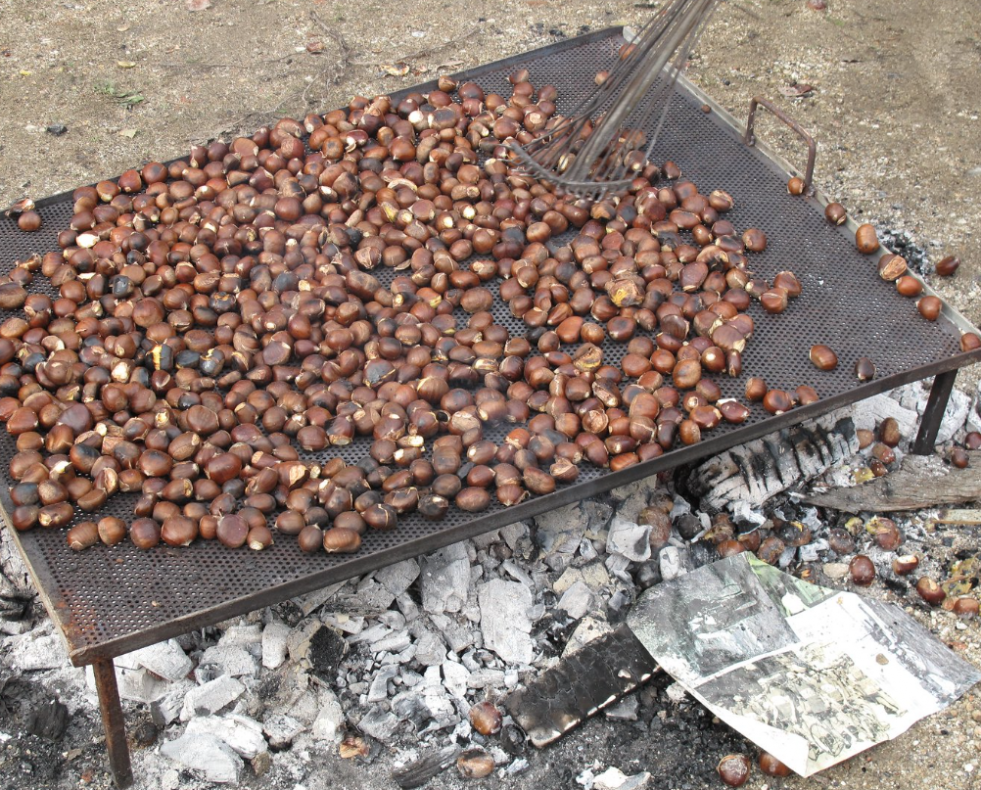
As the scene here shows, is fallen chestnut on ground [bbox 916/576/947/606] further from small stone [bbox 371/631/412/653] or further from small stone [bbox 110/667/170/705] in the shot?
small stone [bbox 110/667/170/705]

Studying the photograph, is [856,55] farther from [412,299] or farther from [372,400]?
[372,400]

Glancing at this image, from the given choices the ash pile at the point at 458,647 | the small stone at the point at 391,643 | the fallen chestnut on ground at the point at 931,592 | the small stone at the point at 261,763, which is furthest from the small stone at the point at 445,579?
the fallen chestnut on ground at the point at 931,592

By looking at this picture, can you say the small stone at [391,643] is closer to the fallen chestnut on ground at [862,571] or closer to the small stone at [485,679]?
the small stone at [485,679]

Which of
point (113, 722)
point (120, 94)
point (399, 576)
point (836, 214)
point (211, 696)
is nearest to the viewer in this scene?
point (113, 722)

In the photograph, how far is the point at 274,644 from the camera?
2.54 meters

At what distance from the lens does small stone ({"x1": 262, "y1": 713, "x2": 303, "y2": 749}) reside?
241 cm

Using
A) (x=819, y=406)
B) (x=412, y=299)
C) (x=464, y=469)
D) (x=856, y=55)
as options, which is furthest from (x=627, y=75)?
(x=856, y=55)

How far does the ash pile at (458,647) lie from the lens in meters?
2.38

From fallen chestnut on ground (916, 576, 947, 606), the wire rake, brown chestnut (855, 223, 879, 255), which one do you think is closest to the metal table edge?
brown chestnut (855, 223, 879, 255)

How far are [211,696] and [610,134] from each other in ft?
6.44

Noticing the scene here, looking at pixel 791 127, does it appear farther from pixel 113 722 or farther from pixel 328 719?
pixel 113 722

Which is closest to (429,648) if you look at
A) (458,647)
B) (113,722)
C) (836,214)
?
(458,647)

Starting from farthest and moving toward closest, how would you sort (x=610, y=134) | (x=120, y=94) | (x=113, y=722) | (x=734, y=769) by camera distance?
1. (x=120, y=94)
2. (x=610, y=134)
3. (x=734, y=769)
4. (x=113, y=722)

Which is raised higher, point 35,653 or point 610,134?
point 610,134
